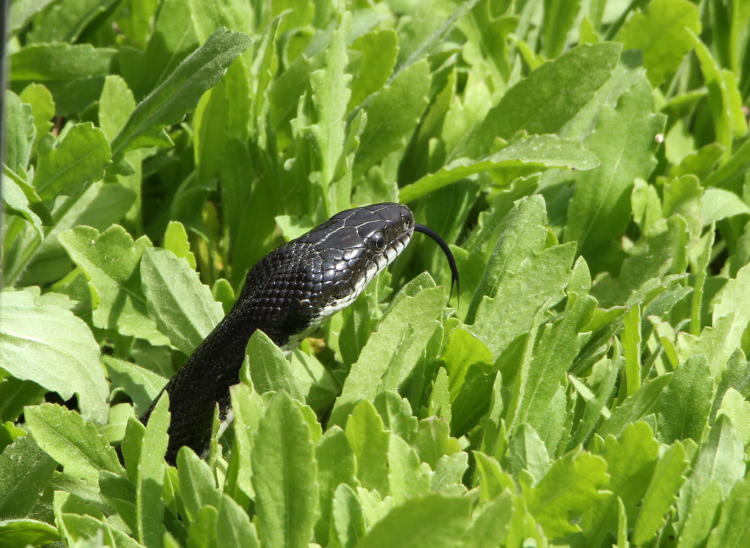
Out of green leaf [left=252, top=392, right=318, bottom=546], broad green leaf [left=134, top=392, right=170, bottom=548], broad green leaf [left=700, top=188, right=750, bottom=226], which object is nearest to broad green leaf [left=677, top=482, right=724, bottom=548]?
green leaf [left=252, top=392, right=318, bottom=546]

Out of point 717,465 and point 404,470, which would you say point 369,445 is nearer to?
point 404,470

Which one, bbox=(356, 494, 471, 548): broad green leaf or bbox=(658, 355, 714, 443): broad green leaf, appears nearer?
bbox=(356, 494, 471, 548): broad green leaf

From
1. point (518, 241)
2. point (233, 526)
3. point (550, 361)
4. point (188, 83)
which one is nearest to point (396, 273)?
point (518, 241)

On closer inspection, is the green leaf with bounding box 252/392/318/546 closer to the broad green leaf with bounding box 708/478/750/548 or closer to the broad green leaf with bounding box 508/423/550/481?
the broad green leaf with bounding box 508/423/550/481

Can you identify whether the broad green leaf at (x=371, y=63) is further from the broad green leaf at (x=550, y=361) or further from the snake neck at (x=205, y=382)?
the broad green leaf at (x=550, y=361)

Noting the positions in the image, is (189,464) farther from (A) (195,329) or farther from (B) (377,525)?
(A) (195,329)

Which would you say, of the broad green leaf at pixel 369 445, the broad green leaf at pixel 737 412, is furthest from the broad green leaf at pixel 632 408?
the broad green leaf at pixel 369 445

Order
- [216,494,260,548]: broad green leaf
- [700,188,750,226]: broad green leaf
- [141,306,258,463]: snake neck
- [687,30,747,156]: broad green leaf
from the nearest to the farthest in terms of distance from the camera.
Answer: [216,494,260,548]: broad green leaf
[141,306,258,463]: snake neck
[700,188,750,226]: broad green leaf
[687,30,747,156]: broad green leaf
